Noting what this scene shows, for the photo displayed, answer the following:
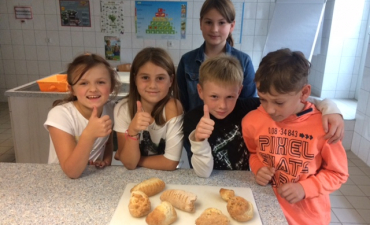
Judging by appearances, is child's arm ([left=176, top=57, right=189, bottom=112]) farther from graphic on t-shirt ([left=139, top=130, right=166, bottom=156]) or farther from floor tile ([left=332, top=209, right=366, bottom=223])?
floor tile ([left=332, top=209, right=366, bottom=223])

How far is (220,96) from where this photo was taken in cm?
94

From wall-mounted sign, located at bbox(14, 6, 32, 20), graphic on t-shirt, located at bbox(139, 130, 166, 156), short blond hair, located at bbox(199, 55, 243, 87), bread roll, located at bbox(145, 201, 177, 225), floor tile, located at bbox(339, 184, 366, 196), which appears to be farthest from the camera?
wall-mounted sign, located at bbox(14, 6, 32, 20)

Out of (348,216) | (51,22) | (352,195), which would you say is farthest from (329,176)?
(51,22)

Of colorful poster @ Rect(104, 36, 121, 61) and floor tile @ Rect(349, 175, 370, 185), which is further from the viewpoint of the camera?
colorful poster @ Rect(104, 36, 121, 61)

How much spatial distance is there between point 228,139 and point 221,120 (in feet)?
0.24

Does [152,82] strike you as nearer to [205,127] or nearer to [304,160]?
[205,127]

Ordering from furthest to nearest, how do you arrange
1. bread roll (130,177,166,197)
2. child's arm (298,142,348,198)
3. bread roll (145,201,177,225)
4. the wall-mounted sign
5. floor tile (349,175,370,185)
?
the wall-mounted sign → floor tile (349,175,370,185) → child's arm (298,142,348,198) → bread roll (130,177,166,197) → bread roll (145,201,177,225)

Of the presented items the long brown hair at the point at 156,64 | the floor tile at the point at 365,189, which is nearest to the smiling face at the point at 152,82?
the long brown hair at the point at 156,64

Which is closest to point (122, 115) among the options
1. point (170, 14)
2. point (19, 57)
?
point (170, 14)

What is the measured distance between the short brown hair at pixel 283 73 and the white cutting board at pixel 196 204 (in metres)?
0.30

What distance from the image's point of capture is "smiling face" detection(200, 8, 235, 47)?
131cm

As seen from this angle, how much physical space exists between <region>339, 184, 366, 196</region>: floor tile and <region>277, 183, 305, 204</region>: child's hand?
4.98 ft

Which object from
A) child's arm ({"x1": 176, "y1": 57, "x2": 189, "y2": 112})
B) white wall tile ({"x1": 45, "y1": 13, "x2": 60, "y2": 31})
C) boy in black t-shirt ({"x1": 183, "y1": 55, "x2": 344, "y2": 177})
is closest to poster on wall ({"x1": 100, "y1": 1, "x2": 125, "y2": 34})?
white wall tile ({"x1": 45, "y1": 13, "x2": 60, "y2": 31})

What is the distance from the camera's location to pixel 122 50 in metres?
3.53
